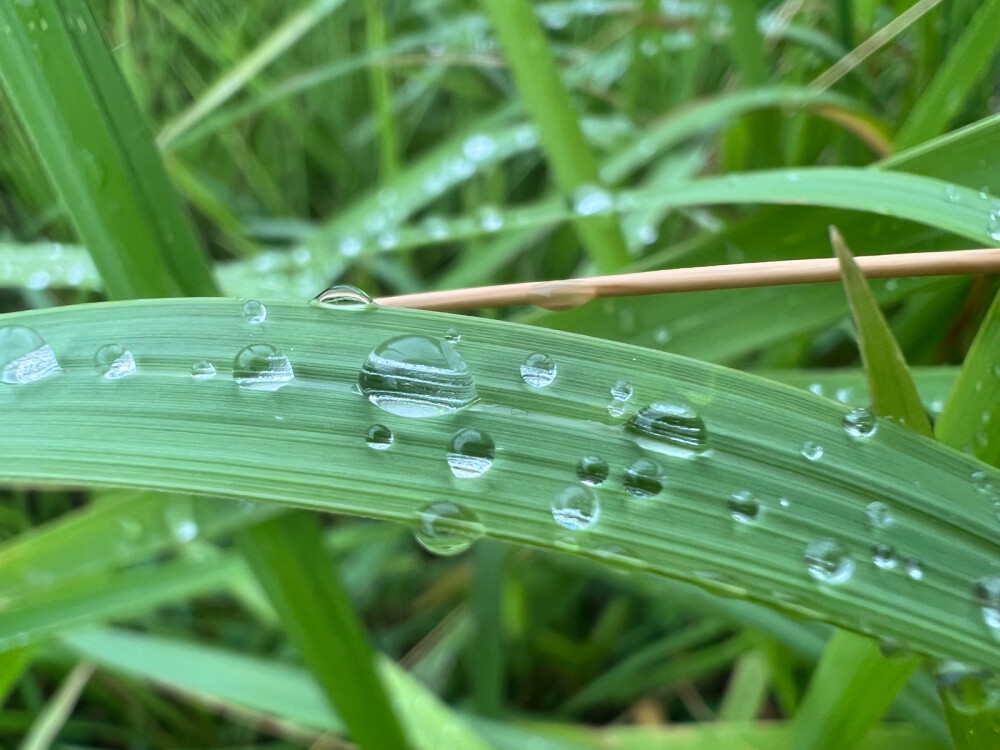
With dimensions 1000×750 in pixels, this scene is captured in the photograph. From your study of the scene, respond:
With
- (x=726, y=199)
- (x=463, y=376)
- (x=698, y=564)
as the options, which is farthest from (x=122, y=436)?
(x=726, y=199)

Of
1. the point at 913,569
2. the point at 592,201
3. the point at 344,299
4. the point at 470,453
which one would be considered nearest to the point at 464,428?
the point at 470,453

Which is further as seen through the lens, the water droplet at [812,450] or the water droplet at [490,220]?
the water droplet at [490,220]

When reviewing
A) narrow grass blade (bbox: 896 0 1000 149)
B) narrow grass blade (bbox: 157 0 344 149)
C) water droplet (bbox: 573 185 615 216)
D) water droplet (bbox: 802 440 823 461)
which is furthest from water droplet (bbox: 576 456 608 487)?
narrow grass blade (bbox: 157 0 344 149)

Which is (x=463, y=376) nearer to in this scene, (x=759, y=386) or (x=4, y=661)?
(x=759, y=386)

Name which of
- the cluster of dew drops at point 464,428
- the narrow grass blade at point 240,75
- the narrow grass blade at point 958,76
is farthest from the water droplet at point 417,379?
the narrow grass blade at point 240,75

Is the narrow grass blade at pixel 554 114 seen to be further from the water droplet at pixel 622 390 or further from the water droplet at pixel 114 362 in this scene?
the water droplet at pixel 114 362

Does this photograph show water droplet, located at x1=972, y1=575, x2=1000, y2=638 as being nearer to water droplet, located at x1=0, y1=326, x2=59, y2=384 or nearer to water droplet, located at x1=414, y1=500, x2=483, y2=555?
water droplet, located at x1=414, y1=500, x2=483, y2=555
